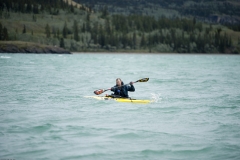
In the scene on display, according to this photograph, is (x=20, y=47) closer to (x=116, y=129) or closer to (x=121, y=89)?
(x=121, y=89)

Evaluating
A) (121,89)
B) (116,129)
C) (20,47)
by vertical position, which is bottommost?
(20,47)

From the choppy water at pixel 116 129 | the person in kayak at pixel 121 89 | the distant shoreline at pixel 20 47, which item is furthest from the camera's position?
the distant shoreline at pixel 20 47

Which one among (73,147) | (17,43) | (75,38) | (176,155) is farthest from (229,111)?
(75,38)

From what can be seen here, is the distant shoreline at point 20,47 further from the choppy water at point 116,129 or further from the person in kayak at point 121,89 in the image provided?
the person in kayak at point 121,89

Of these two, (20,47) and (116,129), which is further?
(20,47)

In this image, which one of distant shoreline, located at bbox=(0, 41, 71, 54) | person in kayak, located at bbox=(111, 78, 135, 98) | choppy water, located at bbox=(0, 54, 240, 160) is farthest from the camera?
distant shoreline, located at bbox=(0, 41, 71, 54)

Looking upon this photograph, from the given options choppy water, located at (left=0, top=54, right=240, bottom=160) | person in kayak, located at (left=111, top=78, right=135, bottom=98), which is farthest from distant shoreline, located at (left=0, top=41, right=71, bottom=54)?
person in kayak, located at (left=111, top=78, right=135, bottom=98)

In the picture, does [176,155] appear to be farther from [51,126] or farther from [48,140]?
[51,126]

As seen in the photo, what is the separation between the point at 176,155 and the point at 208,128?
4.28 meters

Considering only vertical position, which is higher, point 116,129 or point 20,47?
point 116,129

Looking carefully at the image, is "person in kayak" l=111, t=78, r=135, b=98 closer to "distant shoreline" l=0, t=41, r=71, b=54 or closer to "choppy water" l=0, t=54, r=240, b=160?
"choppy water" l=0, t=54, r=240, b=160

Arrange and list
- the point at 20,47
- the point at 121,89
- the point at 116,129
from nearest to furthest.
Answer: the point at 116,129 < the point at 121,89 < the point at 20,47

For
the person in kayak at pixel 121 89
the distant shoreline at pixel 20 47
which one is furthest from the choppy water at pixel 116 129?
the distant shoreline at pixel 20 47

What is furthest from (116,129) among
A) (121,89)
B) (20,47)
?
(20,47)
